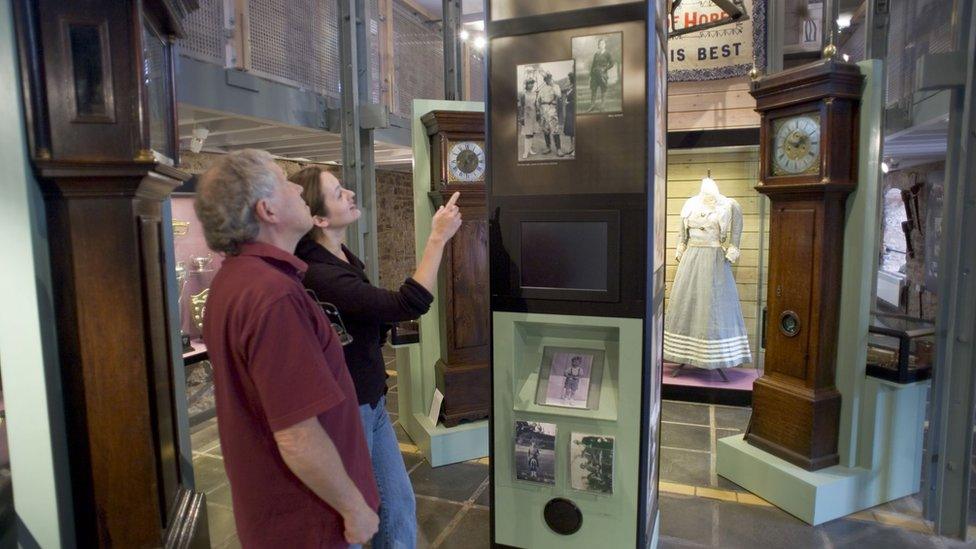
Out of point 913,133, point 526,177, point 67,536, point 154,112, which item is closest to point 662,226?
point 526,177

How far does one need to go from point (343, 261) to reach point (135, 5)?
83 cm

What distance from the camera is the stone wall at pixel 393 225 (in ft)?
31.1

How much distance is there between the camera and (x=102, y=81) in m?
1.42

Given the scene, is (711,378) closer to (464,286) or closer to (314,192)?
(464,286)

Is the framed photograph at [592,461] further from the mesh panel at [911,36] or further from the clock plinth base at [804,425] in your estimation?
the mesh panel at [911,36]

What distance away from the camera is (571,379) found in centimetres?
214

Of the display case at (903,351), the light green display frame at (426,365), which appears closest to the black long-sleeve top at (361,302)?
the light green display frame at (426,365)

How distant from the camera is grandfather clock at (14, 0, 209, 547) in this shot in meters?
1.37

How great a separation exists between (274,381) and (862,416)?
2.92 m

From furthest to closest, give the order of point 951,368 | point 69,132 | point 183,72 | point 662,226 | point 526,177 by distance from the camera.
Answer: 1. point 183,72
2. point 951,368
3. point 662,226
4. point 526,177
5. point 69,132

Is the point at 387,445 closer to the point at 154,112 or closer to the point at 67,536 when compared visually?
the point at 67,536

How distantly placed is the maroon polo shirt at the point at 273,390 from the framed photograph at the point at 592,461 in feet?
3.14

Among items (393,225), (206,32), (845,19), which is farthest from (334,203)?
(393,225)

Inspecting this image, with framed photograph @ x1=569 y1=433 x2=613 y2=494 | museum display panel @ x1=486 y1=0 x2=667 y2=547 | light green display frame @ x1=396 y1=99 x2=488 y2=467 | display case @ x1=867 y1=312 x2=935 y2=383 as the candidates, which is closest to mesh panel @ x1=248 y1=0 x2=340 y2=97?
light green display frame @ x1=396 y1=99 x2=488 y2=467
